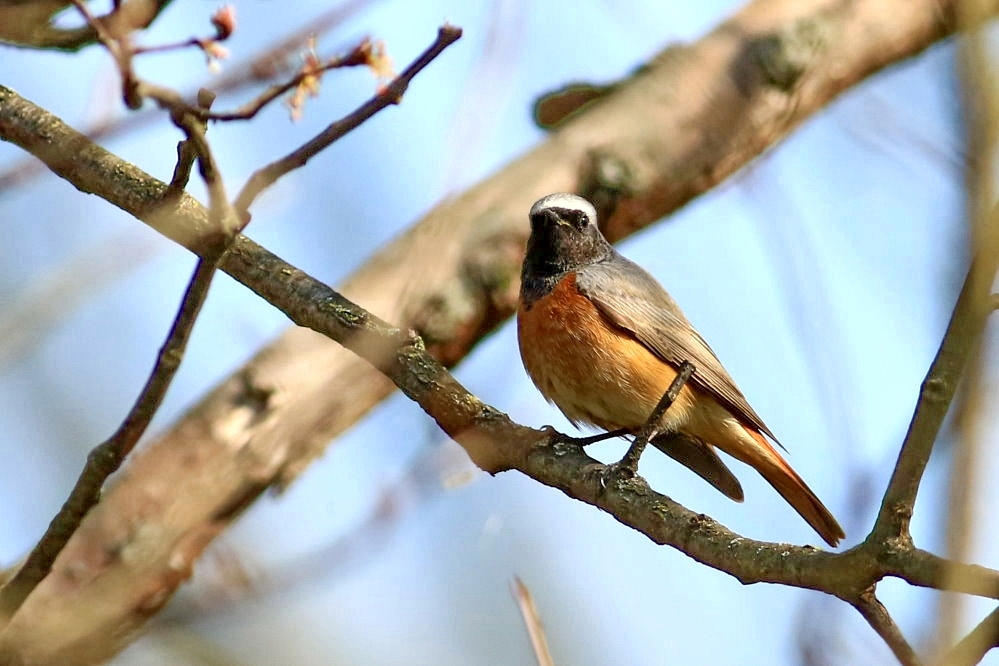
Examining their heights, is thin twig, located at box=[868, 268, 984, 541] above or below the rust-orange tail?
below

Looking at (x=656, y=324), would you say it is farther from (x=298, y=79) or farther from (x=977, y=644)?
(x=977, y=644)

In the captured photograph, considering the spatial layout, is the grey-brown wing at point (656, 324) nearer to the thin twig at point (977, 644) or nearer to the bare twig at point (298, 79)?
the bare twig at point (298, 79)

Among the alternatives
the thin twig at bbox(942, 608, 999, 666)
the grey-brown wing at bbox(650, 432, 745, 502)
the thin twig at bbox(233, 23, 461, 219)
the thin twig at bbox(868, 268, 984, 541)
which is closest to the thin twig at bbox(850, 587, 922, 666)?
the thin twig at bbox(868, 268, 984, 541)

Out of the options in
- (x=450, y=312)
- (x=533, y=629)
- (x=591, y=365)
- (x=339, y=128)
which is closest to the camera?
(x=339, y=128)

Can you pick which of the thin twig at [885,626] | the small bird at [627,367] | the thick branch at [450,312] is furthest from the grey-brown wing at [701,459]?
the thin twig at [885,626]

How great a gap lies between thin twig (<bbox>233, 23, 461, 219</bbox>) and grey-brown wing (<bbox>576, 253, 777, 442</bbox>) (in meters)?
2.99

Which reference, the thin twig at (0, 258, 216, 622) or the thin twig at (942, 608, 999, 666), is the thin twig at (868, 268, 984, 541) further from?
the thin twig at (0, 258, 216, 622)

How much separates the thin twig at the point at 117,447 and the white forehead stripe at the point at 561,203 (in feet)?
10.2

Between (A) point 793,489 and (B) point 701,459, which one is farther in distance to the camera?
(B) point 701,459

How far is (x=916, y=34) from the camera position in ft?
23.0

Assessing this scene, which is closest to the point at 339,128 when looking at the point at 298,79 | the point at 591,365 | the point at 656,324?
the point at 298,79

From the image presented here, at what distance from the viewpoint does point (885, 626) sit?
8.14ft

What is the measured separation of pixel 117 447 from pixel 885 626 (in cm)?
197

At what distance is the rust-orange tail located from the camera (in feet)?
17.4
